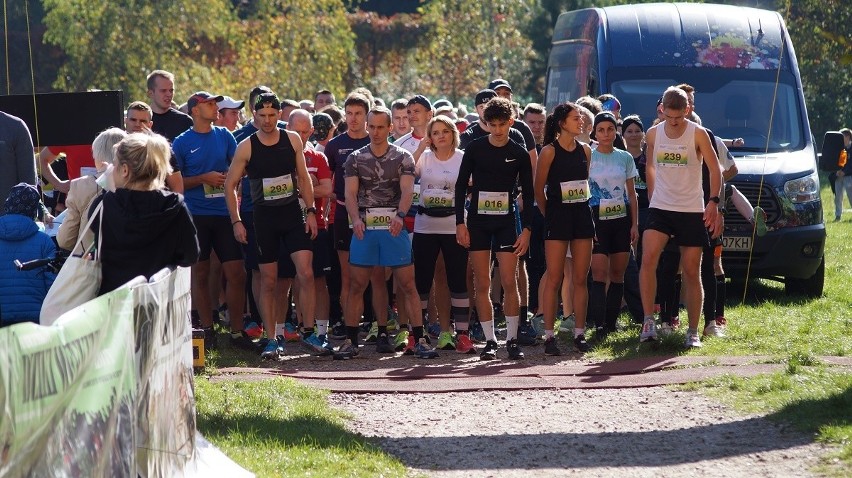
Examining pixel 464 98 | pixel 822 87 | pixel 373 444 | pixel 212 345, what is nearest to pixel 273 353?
pixel 212 345

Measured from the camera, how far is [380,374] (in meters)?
10.8

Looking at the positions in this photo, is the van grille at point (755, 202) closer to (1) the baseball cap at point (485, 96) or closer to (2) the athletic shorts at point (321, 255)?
(1) the baseball cap at point (485, 96)

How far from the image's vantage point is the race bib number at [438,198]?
11.5 meters

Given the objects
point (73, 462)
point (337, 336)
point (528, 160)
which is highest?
point (528, 160)

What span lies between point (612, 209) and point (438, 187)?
1540 mm

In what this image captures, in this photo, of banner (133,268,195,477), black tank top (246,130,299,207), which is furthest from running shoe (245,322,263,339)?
banner (133,268,195,477)

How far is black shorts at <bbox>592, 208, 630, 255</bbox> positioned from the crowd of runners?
1 centimetres

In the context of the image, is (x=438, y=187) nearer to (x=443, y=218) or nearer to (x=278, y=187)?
(x=443, y=218)

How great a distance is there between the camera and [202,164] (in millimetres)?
11523

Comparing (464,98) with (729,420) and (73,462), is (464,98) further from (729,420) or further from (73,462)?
(73,462)

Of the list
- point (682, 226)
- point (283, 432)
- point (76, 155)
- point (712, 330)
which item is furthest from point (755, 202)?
point (283, 432)

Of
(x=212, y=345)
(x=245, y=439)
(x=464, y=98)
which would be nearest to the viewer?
(x=245, y=439)

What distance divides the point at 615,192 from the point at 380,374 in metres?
2.68

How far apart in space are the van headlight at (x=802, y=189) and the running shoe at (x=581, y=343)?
3.60 meters
